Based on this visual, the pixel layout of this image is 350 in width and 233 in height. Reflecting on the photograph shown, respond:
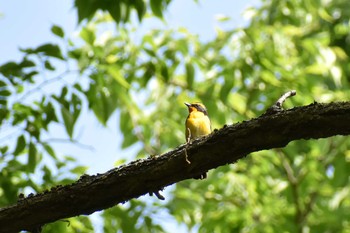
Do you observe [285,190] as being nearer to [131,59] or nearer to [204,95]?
[204,95]

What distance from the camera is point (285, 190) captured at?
6355 millimetres

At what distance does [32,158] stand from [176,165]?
2.00 metres

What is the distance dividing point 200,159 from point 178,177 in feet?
0.50

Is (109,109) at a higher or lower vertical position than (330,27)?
lower

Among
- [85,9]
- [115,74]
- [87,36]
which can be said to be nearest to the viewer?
[85,9]

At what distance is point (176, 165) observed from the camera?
110 inches

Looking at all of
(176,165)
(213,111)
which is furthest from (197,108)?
Result: (176,165)

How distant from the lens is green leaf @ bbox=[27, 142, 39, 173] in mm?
4446

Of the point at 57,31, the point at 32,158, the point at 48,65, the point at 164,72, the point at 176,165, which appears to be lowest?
the point at 176,165

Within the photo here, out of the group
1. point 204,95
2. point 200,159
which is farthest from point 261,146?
point 204,95

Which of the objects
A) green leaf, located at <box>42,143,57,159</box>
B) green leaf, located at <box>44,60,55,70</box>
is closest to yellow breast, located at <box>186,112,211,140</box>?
green leaf, located at <box>42,143,57,159</box>

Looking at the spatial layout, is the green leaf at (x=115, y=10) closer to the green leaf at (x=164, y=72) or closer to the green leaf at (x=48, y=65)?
the green leaf at (x=48, y=65)

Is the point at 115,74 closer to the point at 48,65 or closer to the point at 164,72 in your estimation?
the point at 48,65

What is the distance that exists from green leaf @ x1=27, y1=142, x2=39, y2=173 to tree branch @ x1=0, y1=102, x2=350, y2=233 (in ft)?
5.00
